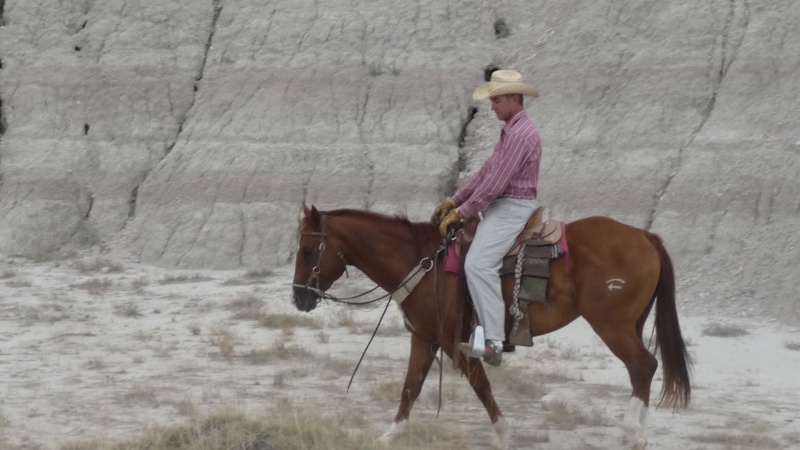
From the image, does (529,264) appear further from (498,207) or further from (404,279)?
(404,279)

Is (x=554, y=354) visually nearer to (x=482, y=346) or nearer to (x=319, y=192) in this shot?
(x=482, y=346)

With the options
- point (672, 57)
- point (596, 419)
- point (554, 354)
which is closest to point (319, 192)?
point (672, 57)

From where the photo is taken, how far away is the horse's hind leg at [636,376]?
304 inches

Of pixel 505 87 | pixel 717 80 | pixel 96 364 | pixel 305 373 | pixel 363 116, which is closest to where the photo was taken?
pixel 505 87

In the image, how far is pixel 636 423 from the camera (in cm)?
773

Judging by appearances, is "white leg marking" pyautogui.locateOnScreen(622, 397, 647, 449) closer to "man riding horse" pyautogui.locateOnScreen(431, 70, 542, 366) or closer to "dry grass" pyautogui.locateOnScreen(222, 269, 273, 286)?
"man riding horse" pyautogui.locateOnScreen(431, 70, 542, 366)

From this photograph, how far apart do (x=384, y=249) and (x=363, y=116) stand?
12093mm

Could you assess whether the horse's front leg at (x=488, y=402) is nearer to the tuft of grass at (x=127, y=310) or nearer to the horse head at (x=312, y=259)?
the horse head at (x=312, y=259)

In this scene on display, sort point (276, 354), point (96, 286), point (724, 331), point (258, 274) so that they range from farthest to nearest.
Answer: point (258, 274) → point (96, 286) → point (724, 331) → point (276, 354)

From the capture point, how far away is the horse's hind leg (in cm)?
773

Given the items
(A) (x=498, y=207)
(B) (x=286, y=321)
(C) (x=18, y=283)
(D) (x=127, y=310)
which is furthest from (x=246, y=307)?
(A) (x=498, y=207)

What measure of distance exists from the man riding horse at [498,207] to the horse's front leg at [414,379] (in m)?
0.54

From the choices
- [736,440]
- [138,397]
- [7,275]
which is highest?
[736,440]

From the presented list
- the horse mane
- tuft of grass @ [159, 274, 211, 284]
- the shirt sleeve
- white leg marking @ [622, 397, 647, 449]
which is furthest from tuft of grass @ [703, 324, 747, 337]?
tuft of grass @ [159, 274, 211, 284]
